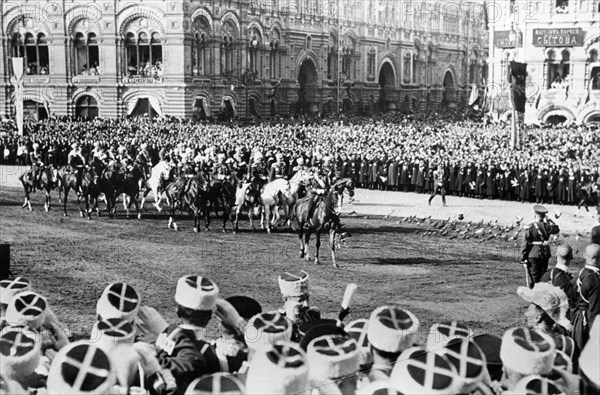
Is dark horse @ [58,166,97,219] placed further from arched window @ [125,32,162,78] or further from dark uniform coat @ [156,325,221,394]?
arched window @ [125,32,162,78]

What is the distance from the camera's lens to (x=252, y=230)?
64.4 ft

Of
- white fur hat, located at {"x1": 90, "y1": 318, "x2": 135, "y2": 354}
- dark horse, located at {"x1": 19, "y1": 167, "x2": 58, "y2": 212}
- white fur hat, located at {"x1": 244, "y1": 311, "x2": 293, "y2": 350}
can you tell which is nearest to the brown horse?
dark horse, located at {"x1": 19, "y1": 167, "x2": 58, "y2": 212}

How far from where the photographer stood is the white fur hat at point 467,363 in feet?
12.5

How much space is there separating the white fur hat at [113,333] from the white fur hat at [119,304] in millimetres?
54

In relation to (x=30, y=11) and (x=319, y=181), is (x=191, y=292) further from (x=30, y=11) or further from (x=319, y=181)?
(x=30, y=11)

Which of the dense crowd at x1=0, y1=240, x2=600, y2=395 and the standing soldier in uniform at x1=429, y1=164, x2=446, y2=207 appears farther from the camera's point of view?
the standing soldier in uniform at x1=429, y1=164, x2=446, y2=207

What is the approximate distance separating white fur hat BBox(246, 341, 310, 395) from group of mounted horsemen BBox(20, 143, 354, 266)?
1165 centimetres

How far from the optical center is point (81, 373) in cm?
376

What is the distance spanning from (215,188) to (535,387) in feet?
52.1

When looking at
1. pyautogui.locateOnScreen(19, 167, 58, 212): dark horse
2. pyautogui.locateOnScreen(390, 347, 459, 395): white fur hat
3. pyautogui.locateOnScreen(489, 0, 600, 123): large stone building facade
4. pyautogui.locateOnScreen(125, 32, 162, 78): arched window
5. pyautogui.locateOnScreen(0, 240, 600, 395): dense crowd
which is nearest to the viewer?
pyautogui.locateOnScreen(390, 347, 459, 395): white fur hat

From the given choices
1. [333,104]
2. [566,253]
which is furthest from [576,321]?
[333,104]

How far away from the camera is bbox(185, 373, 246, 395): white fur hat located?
375 centimetres

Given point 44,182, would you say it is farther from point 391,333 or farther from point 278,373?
point 278,373

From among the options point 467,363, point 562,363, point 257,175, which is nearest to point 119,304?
point 467,363
